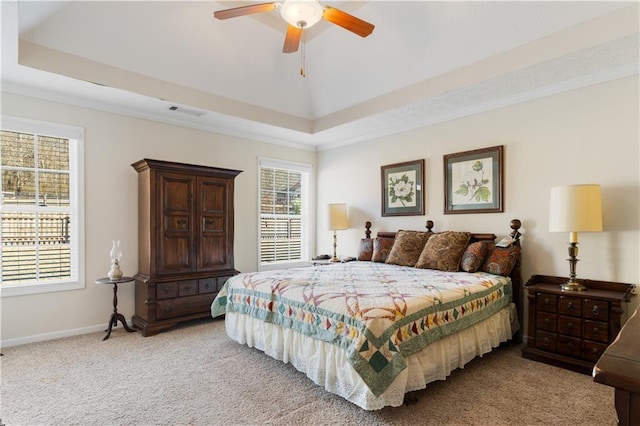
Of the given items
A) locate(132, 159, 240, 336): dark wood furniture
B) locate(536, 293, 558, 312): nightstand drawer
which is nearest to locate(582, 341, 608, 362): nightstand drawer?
locate(536, 293, 558, 312): nightstand drawer

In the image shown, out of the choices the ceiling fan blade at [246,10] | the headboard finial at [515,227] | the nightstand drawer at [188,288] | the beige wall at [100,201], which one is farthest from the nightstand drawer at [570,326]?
the beige wall at [100,201]

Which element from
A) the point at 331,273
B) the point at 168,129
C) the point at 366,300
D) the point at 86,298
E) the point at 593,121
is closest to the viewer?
the point at 366,300

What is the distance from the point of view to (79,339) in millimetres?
3604

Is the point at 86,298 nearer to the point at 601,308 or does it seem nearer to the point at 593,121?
the point at 601,308

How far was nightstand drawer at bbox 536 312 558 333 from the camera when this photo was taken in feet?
9.76

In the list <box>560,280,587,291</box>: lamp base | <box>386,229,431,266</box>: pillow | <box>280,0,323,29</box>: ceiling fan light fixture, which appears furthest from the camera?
<box>386,229,431,266</box>: pillow

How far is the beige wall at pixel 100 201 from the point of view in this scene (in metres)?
3.51

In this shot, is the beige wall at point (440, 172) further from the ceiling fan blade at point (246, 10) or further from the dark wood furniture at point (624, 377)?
the dark wood furniture at point (624, 377)

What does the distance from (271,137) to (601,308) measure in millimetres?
4473

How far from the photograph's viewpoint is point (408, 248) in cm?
416

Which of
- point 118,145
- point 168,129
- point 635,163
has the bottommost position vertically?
point 635,163

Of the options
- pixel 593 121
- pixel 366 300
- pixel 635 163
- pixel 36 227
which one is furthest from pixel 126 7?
pixel 635 163

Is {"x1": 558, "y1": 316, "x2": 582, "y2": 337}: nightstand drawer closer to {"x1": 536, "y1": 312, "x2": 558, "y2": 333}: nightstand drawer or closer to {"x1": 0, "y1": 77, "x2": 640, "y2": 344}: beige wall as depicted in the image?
{"x1": 536, "y1": 312, "x2": 558, "y2": 333}: nightstand drawer

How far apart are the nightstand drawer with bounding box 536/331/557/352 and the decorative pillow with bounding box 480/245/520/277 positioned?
60 centimetres
